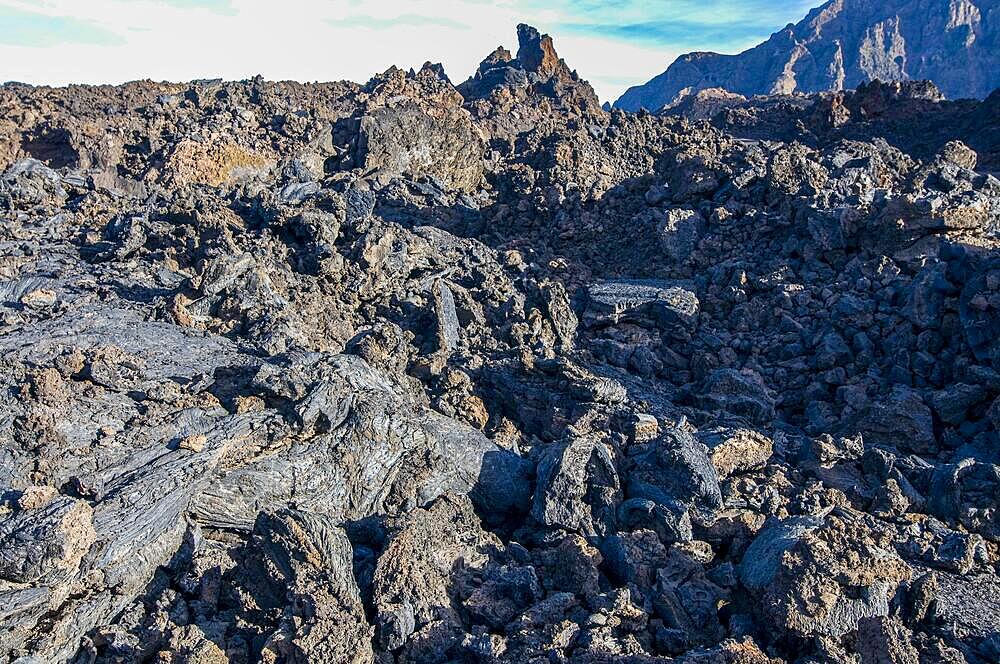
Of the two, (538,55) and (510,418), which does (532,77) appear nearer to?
(538,55)

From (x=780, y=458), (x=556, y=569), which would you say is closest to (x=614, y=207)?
(x=780, y=458)

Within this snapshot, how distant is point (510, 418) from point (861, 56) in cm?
7036

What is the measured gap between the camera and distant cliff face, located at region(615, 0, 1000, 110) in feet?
192

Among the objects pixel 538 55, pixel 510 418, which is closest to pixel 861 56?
pixel 538 55

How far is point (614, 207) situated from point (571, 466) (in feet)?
24.4

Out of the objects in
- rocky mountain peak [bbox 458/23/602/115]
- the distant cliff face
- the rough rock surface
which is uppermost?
the distant cliff face

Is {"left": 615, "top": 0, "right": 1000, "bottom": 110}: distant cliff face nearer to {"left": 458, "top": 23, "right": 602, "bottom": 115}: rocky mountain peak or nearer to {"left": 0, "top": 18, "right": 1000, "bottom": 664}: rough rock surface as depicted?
{"left": 458, "top": 23, "right": 602, "bottom": 115}: rocky mountain peak

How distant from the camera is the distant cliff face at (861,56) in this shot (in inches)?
2299

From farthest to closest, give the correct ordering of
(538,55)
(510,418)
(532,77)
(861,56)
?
(861,56) → (538,55) → (532,77) → (510,418)

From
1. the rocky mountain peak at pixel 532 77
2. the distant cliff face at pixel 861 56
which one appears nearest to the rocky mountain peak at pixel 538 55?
the rocky mountain peak at pixel 532 77

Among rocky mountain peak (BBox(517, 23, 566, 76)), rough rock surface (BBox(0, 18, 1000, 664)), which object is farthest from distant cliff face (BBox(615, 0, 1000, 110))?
rough rock surface (BBox(0, 18, 1000, 664))

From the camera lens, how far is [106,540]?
13.0 ft

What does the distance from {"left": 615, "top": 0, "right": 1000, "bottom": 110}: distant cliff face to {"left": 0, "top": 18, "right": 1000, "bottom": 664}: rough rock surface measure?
174 ft

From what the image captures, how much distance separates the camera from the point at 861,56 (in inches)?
2505
